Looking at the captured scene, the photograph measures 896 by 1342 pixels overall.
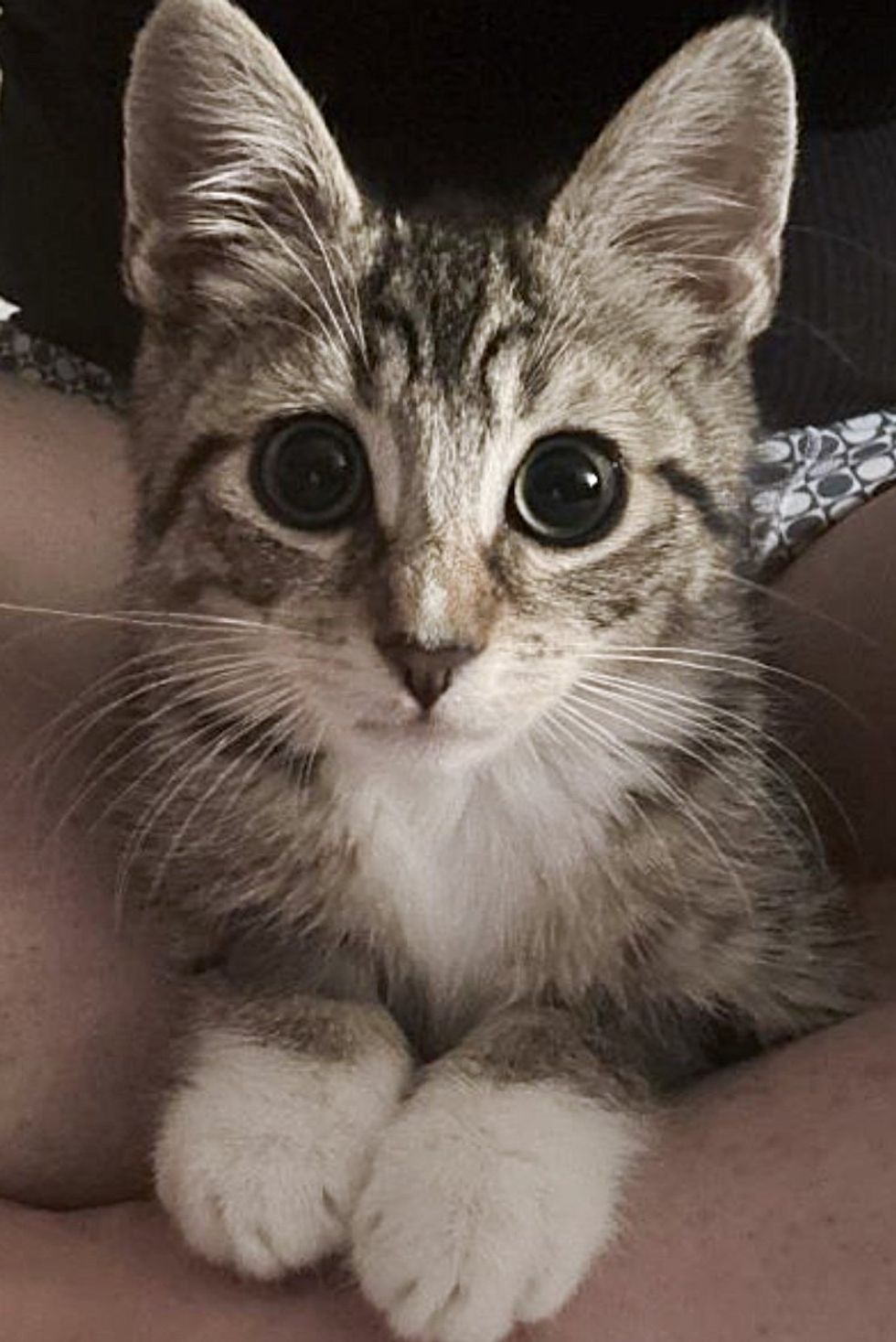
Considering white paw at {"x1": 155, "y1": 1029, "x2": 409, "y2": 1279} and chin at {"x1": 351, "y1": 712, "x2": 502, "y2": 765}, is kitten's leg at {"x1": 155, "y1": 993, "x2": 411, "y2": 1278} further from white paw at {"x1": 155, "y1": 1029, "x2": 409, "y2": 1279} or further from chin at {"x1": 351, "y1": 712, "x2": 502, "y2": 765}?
chin at {"x1": 351, "y1": 712, "x2": 502, "y2": 765}

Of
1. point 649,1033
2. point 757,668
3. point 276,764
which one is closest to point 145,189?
point 276,764

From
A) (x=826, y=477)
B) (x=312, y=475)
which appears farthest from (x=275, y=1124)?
(x=826, y=477)

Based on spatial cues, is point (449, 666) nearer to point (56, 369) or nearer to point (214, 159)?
point (214, 159)

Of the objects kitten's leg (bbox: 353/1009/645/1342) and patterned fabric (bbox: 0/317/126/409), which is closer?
kitten's leg (bbox: 353/1009/645/1342)

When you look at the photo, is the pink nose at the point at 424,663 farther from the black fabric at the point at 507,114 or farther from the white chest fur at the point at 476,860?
the black fabric at the point at 507,114

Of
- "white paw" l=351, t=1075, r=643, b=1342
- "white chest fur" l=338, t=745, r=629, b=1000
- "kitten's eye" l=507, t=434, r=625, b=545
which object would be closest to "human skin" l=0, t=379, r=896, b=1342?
"white paw" l=351, t=1075, r=643, b=1342
